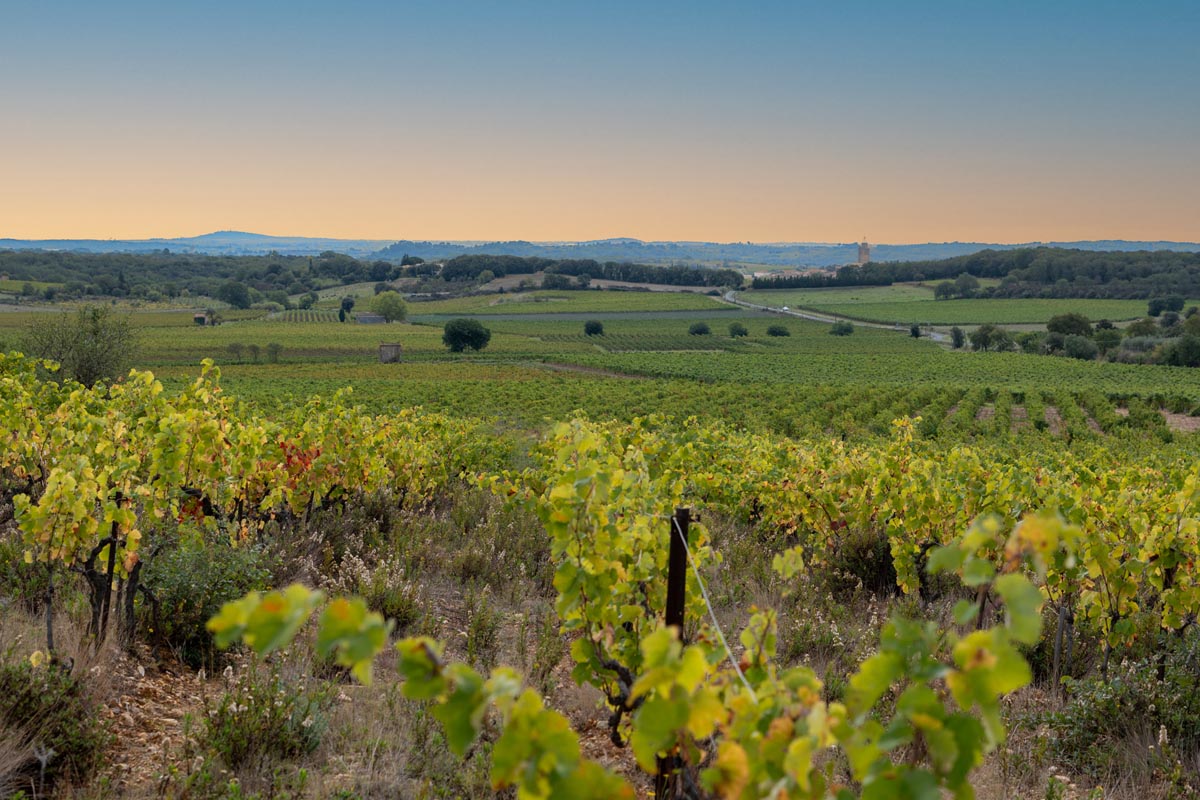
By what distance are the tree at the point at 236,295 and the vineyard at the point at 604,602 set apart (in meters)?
167

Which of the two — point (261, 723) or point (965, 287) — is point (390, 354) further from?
point (965, 287)

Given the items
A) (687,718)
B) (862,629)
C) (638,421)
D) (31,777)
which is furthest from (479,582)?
(687,718)

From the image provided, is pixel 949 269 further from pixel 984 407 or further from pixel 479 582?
pixel 479 582

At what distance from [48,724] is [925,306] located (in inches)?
6324

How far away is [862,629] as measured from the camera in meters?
6.50

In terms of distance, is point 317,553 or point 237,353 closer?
point 317,553

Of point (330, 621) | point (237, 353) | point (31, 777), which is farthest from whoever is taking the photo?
point (237, 353)

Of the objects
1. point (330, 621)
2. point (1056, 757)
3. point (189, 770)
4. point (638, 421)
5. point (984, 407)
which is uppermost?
point (330, 621)

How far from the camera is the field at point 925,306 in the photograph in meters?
130

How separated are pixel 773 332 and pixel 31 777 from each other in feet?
375

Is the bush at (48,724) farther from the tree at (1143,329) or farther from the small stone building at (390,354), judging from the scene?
the tree at (1143,329)

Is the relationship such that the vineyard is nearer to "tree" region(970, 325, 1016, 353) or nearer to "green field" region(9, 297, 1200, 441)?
"green field" region(9, 297, 1200, 441)

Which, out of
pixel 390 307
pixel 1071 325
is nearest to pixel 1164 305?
pixel 1071 325

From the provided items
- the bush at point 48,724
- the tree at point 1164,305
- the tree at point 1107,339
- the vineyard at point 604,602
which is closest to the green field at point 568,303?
the tree at point 1107,339
